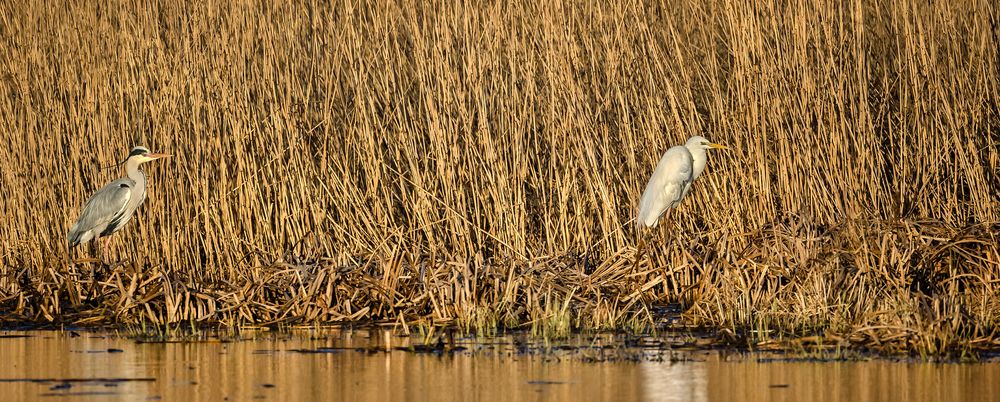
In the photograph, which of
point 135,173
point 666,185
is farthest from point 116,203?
point 666,185

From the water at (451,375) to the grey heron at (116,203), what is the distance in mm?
2055

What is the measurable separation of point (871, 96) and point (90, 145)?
14.2ft

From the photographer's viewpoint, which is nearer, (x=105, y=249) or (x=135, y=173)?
(x=135, y=173)

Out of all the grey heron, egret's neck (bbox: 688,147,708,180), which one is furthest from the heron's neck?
egret's neck (bbox: 688,147,708,180)

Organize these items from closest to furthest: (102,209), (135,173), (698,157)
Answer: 1. (698,157)
2. (102,209)
3. (135,173)

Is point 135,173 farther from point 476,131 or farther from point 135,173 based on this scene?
point 476,131

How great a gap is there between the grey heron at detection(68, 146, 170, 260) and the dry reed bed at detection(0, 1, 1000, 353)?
15cm

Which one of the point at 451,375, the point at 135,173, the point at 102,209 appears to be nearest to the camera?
the point at 451,375

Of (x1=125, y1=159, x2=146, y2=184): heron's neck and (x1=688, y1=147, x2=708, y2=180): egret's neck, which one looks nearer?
(x1=688, y1=147, x2=708, y2=180): egret's neck

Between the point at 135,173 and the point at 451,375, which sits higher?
the point at 135,173

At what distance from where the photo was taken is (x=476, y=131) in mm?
7625

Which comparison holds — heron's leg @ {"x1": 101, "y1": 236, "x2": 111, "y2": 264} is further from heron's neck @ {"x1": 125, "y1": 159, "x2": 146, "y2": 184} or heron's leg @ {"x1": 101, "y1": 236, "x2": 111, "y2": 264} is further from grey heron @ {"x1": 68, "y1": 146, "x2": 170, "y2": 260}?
heron's neck @ {"x1": 125, "y1": 159, "x2": 146, "y2": 184}

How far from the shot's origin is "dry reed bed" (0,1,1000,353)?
23.4 ft

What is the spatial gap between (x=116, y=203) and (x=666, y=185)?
2877 mm
